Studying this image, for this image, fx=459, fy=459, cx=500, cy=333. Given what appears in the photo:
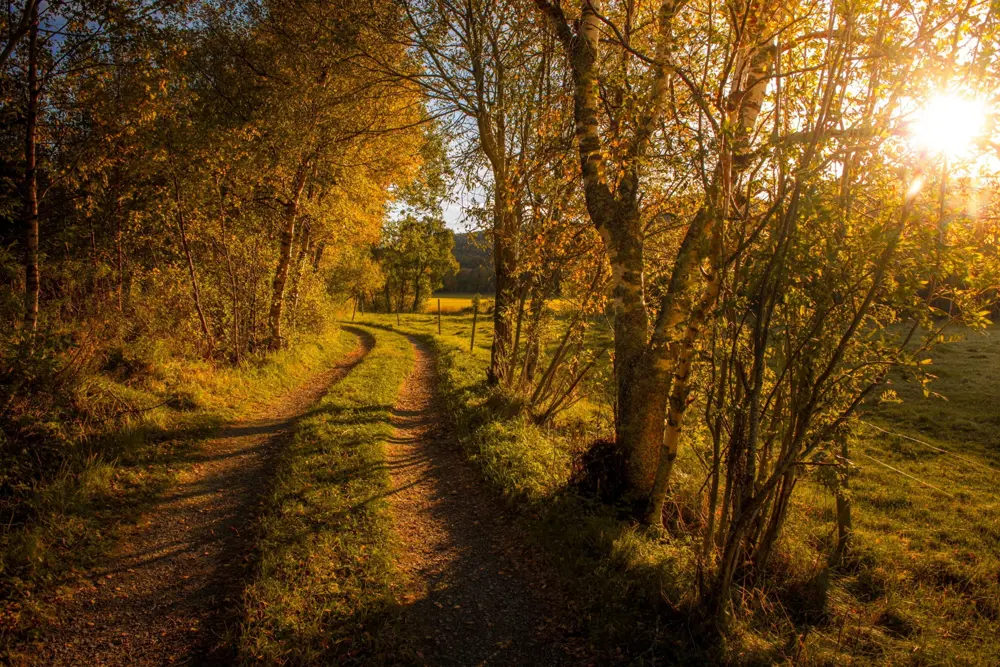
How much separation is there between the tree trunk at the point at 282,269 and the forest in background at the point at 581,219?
0.45 ft

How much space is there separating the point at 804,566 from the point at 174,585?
7084mm

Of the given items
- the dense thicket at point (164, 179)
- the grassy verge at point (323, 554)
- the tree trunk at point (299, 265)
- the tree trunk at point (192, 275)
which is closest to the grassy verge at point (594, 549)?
the grassy verge at point (323, 554)

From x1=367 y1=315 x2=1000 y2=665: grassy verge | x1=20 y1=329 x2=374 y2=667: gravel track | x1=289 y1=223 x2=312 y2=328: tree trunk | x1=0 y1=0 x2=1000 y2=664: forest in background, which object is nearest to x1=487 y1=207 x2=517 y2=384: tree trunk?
x1=0 y1=0 x2=1000 y2=664: forest in background

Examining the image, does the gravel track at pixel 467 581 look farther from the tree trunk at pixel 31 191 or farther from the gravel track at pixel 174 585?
the tree trunk at pixel 31 191

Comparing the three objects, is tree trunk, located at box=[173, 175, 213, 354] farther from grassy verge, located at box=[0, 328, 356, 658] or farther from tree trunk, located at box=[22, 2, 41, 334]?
tree trunk, located at box=[22, 2, 41, 334]

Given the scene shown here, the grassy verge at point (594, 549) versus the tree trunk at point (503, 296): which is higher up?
the tree trunk at point (503, 296)

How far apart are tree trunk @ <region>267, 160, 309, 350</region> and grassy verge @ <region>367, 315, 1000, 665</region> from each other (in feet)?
22.1

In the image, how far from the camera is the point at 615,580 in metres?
4.72

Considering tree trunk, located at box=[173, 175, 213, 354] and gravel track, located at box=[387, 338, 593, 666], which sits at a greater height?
tree trunk, located at box=[173, 175, 213, 354]

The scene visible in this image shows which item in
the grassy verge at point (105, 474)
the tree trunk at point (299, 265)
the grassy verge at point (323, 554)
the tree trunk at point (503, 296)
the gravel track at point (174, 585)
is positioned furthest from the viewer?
the tree trunk at point (299, 265)

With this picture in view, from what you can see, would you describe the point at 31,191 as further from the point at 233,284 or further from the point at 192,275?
the point at 233,284

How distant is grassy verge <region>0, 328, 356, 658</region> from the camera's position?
4.42 m

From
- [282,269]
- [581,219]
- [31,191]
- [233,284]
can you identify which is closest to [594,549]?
[581,219]

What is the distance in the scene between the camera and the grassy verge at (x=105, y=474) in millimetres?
4422
